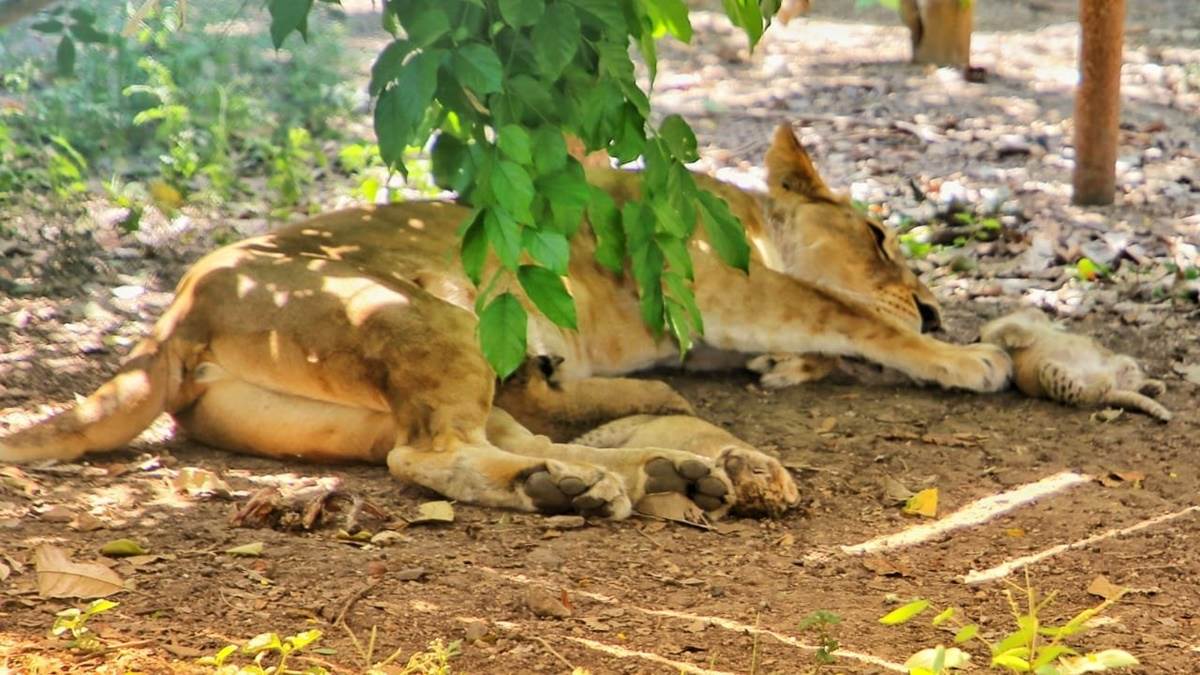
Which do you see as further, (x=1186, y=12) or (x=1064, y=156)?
(x=1186, y=12)

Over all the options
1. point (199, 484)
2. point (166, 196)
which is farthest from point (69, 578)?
point (166, 196)

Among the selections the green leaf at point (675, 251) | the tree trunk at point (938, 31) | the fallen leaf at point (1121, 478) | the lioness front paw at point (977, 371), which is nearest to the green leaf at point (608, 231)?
the green leaf at point (675, 251)

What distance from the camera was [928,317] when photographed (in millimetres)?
5766

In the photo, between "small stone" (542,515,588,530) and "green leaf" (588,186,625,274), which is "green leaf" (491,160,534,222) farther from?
"small stone" (542,515,588,530)

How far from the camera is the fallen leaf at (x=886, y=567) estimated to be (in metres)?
3.60

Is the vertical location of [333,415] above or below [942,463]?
above

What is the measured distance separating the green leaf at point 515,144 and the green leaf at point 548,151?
15 cm

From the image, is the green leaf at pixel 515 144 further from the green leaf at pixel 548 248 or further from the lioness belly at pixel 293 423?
the lioness belly at pixel 293 423

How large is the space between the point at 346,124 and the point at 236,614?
19.4 feet

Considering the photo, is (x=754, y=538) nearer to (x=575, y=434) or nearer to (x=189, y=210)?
(x=575, y=434)

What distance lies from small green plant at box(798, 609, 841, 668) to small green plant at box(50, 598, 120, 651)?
50.6 inches

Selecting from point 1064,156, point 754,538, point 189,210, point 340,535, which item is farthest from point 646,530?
point 1064,156

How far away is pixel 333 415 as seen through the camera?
431 centimetres

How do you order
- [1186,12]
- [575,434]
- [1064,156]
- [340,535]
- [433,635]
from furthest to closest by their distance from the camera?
[1186,12], [1064,156], [575,434], [340,535], [433,635]
